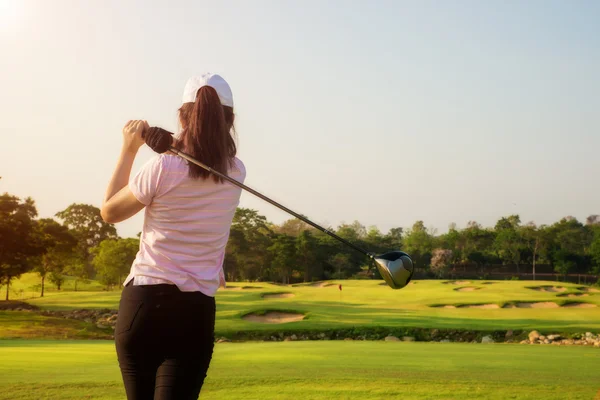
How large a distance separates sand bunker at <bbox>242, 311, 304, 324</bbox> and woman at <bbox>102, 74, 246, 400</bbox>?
75.1 ft

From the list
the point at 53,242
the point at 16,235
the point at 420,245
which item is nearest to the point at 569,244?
the point at 420,245

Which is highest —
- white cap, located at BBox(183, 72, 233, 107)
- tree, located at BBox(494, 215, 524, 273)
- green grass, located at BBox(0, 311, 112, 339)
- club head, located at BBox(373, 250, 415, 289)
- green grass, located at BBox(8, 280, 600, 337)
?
tree, located at BBox(494, 215, 524, 273)

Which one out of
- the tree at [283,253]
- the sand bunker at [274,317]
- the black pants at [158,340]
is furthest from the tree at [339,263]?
the black pants at [158,340]

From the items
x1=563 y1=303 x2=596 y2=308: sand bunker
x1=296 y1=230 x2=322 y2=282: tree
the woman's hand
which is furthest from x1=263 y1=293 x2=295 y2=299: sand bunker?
the woman's hand

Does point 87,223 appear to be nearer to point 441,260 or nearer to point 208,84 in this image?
point 441,260

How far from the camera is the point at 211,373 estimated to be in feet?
27.5

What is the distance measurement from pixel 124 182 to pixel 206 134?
0.34 m

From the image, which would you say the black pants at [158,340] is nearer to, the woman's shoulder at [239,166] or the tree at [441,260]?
the woman's shoulder at [239,166]

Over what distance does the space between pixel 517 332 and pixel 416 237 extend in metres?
50.9

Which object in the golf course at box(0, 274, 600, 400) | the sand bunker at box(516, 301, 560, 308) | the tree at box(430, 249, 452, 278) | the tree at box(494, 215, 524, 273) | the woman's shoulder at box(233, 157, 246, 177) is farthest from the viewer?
the tree at box(494, 215, 524, 273)

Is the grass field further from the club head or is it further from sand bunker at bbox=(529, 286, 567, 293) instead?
the club head

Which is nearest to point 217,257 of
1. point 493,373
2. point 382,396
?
point 382,396

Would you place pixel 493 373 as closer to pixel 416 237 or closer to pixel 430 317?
pixel 430 317

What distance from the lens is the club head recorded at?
292 centimetres
